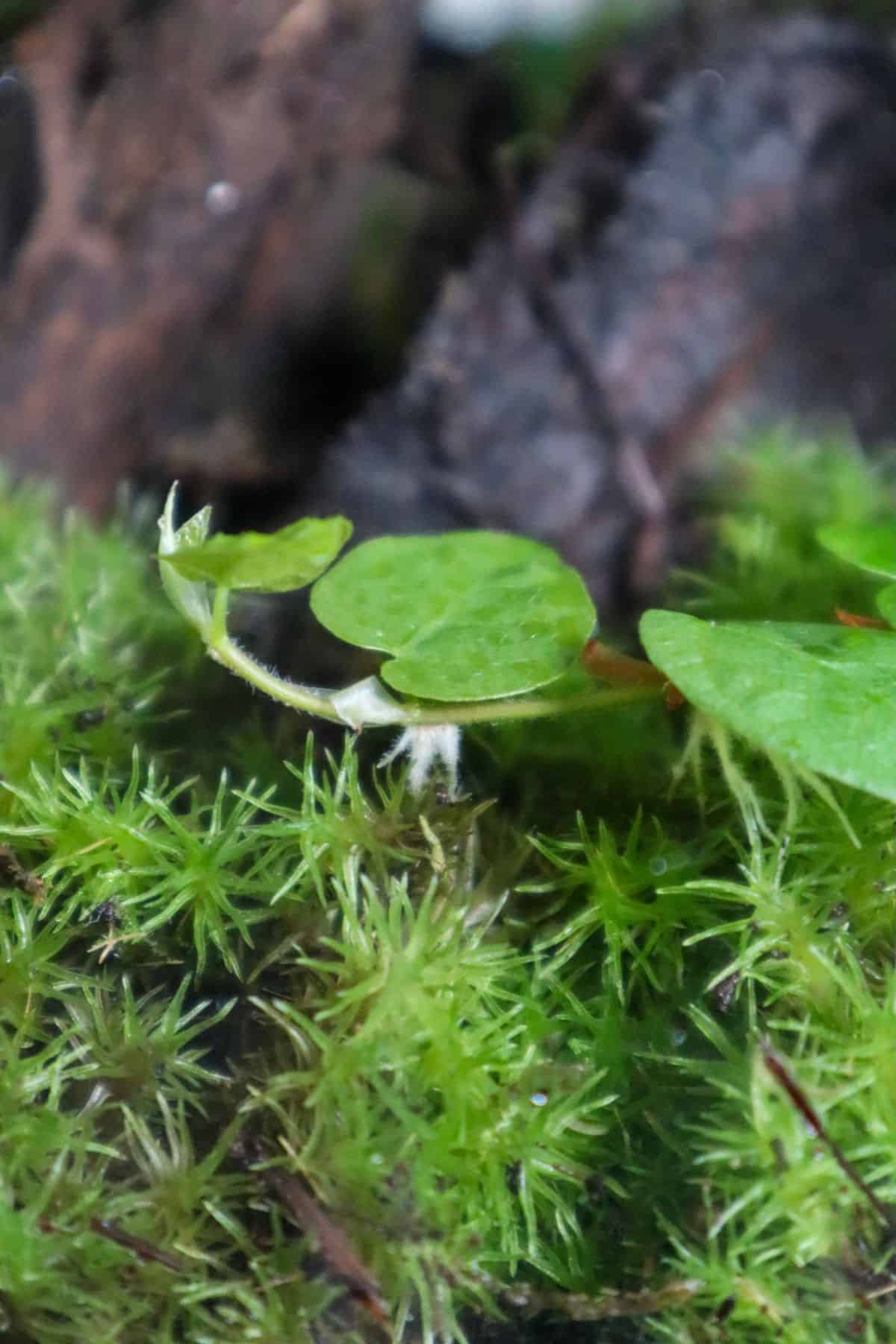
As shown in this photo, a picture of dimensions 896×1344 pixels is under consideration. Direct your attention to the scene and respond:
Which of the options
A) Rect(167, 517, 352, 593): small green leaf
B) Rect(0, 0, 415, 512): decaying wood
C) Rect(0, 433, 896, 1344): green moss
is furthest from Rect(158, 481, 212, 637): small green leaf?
Rect(0, 0, 415, 512): decaying wood

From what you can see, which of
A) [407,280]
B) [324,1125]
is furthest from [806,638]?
[407,280]

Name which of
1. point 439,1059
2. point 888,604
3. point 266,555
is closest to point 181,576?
point 266,555

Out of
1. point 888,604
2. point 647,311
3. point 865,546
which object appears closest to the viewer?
point 888,604

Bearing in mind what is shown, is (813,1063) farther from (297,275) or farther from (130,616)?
(297,275)

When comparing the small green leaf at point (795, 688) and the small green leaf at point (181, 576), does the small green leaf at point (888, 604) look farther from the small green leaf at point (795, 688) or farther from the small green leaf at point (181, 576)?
the small green leaf at point (181, 576)

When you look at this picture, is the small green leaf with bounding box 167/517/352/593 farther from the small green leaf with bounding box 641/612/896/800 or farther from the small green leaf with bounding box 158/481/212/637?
the small green leaf with bounding box 641/612/896/800

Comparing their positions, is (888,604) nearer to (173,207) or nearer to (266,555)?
(266,555)

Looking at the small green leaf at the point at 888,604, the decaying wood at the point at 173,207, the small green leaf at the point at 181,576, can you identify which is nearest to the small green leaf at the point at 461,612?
the small green leaf at the point at 181,576
